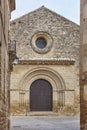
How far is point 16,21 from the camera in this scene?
31422mm

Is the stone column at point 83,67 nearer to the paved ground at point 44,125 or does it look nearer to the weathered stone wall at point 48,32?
the paved ground at point 44,125

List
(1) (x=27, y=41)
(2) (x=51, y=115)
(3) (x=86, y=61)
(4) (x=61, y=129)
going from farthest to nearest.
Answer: (1) (x=27, y=41) → (2) (x=51, y=115) → (4) (x=61, y=129) → (3) (x=86, y=61)

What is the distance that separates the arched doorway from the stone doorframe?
343 millimetres

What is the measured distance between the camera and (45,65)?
98.5ft

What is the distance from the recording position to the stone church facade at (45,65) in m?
29.6

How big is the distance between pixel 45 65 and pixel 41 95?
230 centimetres

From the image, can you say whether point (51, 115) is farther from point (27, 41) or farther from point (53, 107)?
point (27, 41)

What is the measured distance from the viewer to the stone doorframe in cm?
2972

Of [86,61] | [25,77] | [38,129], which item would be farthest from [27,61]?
[86,61]

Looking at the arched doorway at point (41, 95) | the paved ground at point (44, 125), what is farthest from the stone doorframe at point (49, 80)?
the paved ground at point (44, 125)

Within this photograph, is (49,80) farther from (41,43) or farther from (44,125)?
(44,125)

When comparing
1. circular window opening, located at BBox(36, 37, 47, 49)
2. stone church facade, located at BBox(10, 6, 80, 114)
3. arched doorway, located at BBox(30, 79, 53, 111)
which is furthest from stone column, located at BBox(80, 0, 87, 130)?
circular window opening, located at BBox(36, 37, 47, 49)

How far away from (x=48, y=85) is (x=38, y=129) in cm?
1452

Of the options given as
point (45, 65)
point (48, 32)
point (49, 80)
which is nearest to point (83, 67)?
point (45, 65)
